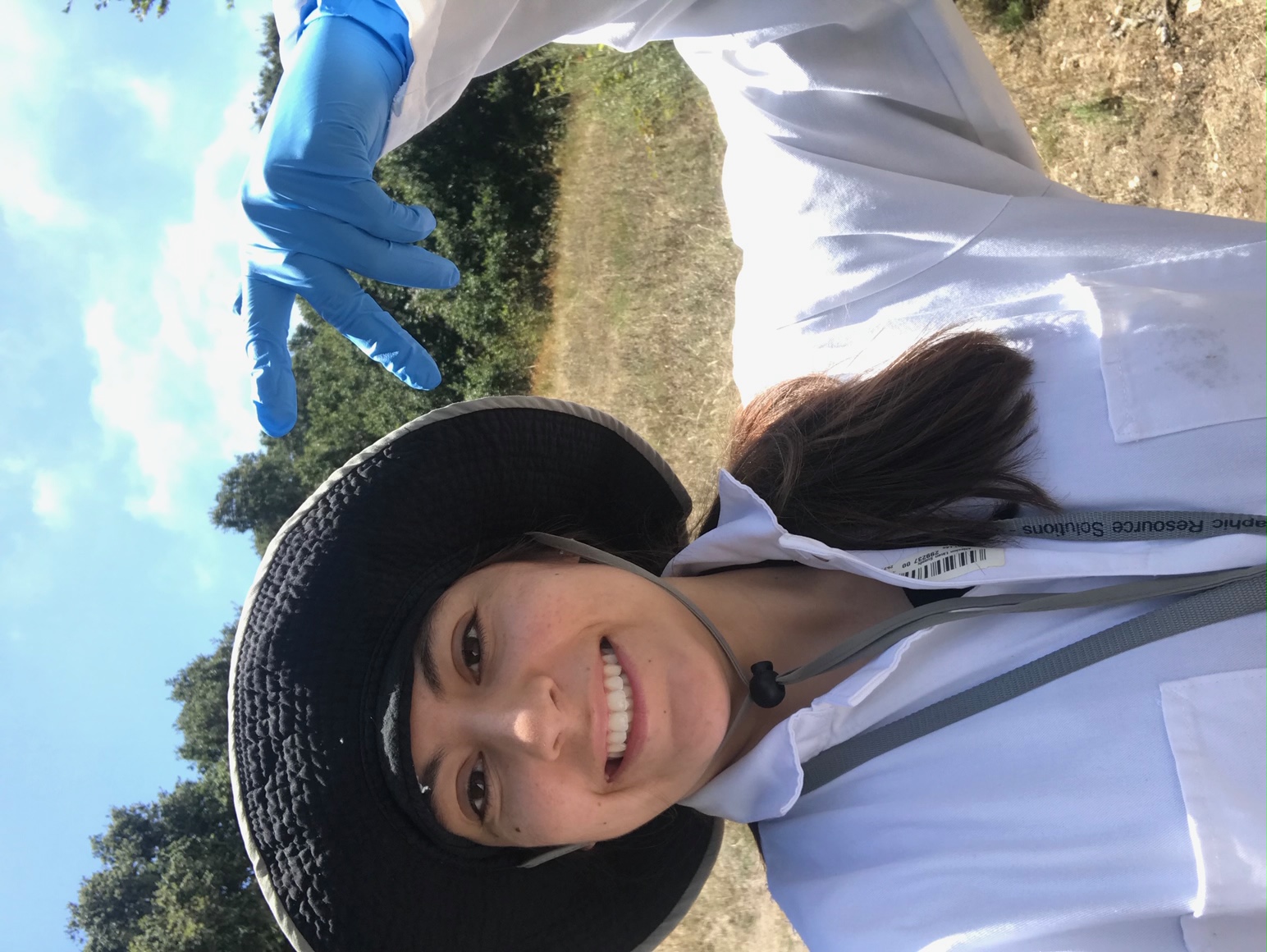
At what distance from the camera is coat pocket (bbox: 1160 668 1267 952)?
1039 mm

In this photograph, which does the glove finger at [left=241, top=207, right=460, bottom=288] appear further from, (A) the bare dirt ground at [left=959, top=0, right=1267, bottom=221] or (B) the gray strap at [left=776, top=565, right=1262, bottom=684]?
(A) the bare dirt ground at [left=959, top=0, right=1267, bottom=221]

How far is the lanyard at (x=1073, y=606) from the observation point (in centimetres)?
116

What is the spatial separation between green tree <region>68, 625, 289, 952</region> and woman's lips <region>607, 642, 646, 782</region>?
388 inches

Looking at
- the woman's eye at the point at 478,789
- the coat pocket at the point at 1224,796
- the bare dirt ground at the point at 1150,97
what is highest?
the bare dirt ground at the point at 1150,97

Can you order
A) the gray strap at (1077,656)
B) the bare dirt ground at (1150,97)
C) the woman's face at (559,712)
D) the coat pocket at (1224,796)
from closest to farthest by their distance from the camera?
the coat pocket at (1224,796)
the gray strap at (1077,656)
the woman's face at (559,712)
the bare dirt ground at (1150,97)

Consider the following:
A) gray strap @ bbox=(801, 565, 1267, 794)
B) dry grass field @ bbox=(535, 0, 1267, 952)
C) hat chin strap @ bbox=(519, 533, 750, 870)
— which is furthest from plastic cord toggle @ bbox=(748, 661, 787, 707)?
dry grass field @ bbox=(535, 0, 1267, 952)

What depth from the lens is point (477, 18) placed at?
130 cm

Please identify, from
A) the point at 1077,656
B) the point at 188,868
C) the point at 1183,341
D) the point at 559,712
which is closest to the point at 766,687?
the point at 559,712

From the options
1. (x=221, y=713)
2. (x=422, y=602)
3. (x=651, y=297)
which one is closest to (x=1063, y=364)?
(x=422, y=602)

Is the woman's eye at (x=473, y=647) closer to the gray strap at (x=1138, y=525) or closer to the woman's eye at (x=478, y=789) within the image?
the woman's eye at (x=478, y=789)

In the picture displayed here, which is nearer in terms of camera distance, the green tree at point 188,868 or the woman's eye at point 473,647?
the woman's eye at point 473,647

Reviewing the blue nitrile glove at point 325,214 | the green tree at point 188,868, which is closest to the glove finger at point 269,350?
the blue nitrile glove at point 325,214

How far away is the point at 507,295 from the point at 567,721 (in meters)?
5.28

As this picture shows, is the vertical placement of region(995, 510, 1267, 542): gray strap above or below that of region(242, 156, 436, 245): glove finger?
below
